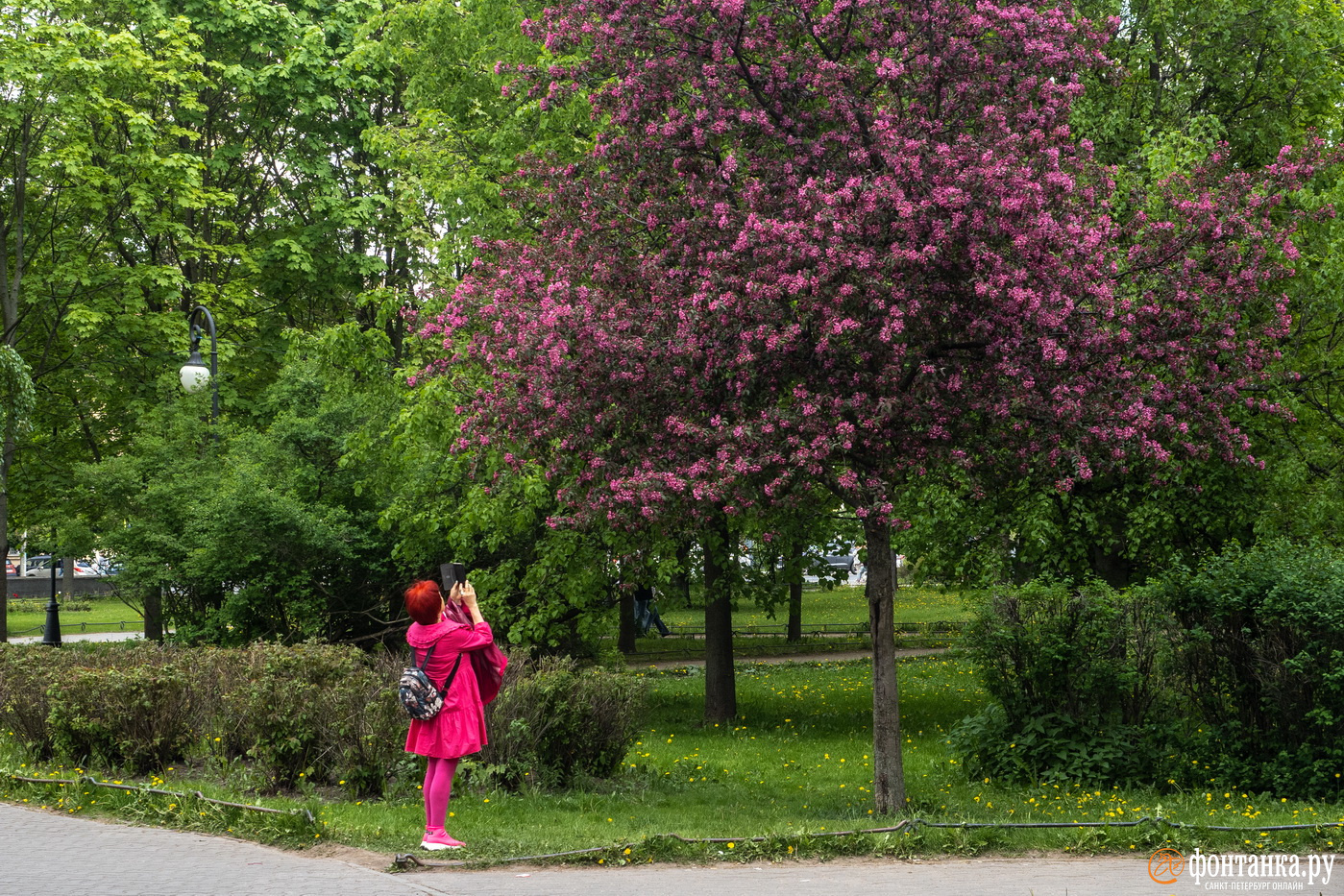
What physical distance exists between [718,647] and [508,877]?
10170 mm

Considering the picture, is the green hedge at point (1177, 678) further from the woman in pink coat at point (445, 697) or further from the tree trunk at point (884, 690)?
the woman in pink coat at point (445, 697)

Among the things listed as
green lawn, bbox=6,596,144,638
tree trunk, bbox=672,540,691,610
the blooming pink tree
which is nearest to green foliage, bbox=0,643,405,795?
the blooming pink tree

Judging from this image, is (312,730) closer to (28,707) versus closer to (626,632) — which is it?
(28,707)

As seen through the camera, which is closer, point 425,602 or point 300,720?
point 425,602

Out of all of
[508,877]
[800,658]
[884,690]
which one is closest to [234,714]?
[508,877]

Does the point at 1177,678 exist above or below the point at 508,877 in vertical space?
above

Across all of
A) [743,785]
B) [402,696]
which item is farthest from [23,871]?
[743,785]

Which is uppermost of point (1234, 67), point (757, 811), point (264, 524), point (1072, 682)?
point (1234, 67)

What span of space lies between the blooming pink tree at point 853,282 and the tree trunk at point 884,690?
24 mm

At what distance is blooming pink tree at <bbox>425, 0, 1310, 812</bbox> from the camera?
865 centimetres

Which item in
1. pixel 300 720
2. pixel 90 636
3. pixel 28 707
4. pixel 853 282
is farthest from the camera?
pixel 90 636

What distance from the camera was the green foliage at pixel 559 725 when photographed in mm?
10141

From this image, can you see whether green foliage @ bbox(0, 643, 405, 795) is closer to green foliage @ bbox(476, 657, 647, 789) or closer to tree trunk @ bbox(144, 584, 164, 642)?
green foliage @ bbox(476, 657, 647, 789)

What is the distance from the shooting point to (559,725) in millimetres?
10438
